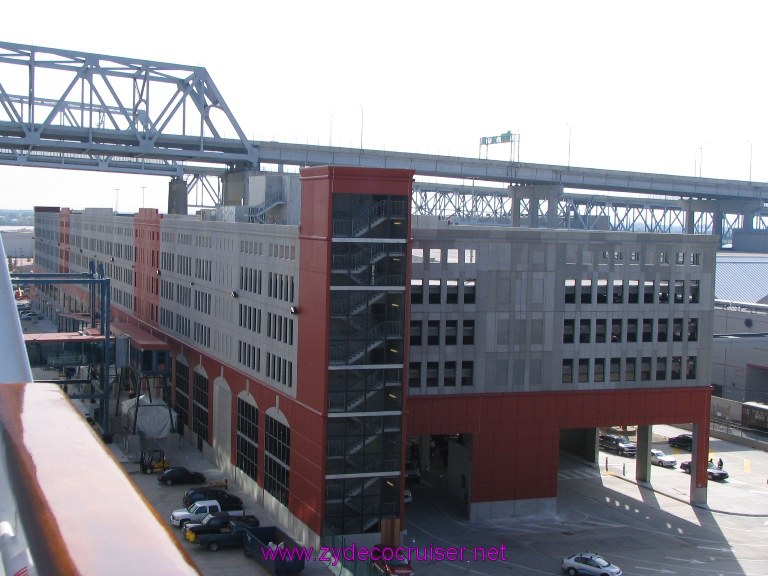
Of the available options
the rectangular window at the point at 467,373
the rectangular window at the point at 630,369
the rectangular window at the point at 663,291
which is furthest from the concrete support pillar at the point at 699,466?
the rectangular window at the point at 467,373

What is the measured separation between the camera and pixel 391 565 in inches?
989

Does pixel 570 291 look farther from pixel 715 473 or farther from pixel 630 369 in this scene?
pixel 715 473

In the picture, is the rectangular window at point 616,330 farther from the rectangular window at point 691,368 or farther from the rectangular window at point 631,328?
the rectangular window at point 691,368

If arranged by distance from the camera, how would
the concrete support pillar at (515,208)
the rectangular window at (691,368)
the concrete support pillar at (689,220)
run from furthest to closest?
the concrete support pillar at (689,220) < the concrete support pillar at (515,208) < the rectangular window at (691,368)

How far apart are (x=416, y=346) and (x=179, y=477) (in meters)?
10.8

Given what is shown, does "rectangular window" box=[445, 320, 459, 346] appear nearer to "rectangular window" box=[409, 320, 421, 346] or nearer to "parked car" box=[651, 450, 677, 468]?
"rectangular window" box=[409, 320, 421, 346]

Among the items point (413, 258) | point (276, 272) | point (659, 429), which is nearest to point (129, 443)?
point (276, 272)

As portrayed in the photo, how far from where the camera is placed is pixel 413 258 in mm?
31438

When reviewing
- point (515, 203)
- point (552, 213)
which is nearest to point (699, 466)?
point (552, 213)

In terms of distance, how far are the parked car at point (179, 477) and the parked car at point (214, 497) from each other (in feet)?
10.3

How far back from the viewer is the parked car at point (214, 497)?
30281mm

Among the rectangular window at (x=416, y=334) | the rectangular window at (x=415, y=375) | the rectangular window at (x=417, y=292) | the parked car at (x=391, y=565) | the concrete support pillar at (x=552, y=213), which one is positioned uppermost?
the concrete support pillar at (x=552, y=213)

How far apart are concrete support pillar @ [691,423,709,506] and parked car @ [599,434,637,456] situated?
860 cm

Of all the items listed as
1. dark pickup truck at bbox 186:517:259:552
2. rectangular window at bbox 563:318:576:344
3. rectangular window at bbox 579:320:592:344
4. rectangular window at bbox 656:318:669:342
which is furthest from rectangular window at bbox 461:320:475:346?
dark pickup truck at bbox 186:517:259:552
